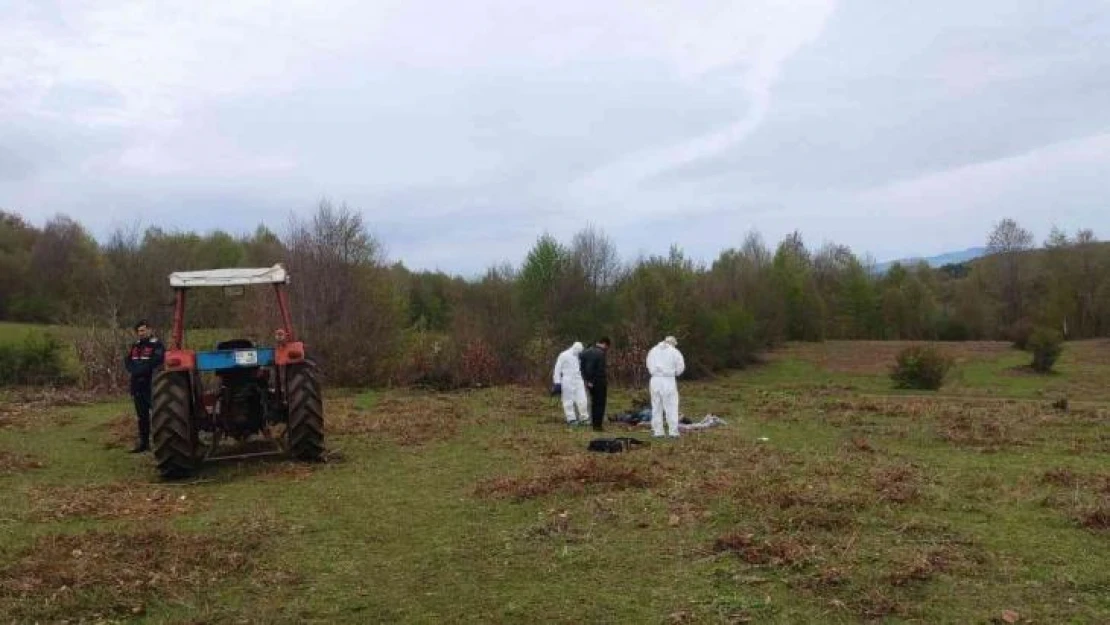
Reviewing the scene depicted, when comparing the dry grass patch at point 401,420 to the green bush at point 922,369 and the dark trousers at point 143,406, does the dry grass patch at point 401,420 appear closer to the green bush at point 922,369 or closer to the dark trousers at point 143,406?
the dark trousers at point 143,406

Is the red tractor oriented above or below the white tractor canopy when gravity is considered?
below

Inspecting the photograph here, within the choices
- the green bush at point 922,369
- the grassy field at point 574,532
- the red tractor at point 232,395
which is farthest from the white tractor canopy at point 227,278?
the green bush at point 922,369

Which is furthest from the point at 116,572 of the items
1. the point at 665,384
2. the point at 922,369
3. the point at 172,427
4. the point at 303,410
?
the point at 922,369

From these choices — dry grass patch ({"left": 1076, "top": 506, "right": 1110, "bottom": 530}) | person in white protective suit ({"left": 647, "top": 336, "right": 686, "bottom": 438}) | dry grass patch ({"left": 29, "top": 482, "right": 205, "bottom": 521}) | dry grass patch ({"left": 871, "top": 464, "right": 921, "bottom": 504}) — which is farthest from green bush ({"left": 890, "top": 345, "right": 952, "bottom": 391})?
dry grass patch ({"left": 29, "top": 482, "right": 205, "bottom": 521})

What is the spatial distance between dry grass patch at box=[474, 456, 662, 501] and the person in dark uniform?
576 centimetres

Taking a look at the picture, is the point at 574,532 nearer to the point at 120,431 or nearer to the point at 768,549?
the point at 768,549

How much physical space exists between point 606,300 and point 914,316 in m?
36.2

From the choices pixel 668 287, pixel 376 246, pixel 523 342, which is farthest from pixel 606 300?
pixel 376 246

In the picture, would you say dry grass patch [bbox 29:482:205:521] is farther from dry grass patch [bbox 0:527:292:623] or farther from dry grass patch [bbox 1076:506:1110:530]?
dry grass patch [bbox 1076:506:1110:530]

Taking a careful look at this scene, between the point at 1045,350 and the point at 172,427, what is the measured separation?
41252 mm

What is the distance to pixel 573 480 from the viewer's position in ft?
29.6

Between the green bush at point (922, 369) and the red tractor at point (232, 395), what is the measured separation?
2526 cm

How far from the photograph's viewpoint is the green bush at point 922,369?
3061 centimetres

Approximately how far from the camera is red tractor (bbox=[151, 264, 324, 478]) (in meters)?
9.93
